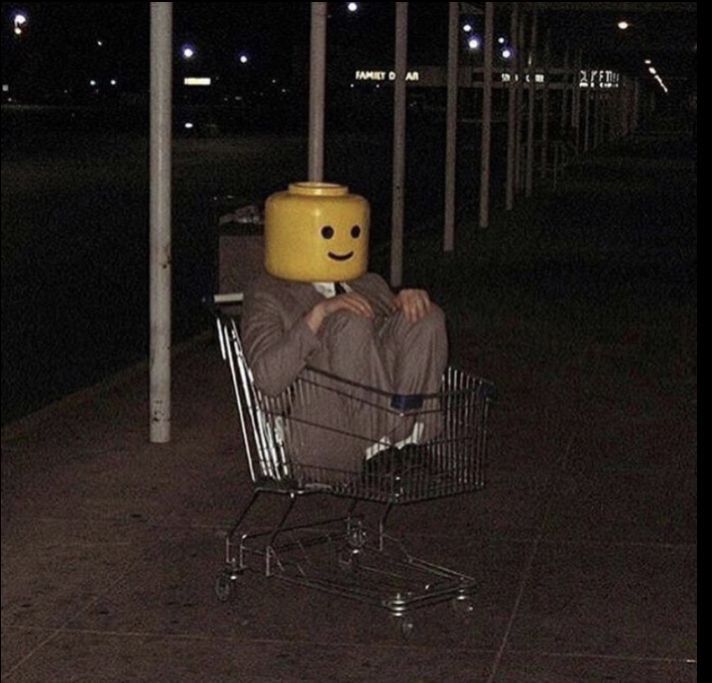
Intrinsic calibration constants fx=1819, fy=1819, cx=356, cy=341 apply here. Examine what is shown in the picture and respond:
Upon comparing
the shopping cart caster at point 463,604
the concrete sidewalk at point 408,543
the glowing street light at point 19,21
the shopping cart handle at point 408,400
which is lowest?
the concrete sidewalk at point 408,543

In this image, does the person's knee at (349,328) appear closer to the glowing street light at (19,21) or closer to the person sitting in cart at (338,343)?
the person sitting in cart at (338,343)

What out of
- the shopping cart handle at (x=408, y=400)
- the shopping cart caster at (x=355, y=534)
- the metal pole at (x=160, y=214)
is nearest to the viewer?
the shopping cart handle at (x=408, y=400)

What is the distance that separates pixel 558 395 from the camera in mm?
11266

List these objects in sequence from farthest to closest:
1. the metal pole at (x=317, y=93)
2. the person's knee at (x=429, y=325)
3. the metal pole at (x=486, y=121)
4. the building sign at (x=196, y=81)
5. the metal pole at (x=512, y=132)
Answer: the building sign at (x=196, y=81)
the metal pole at (x=512, y=132)
the metal pole at (x=486, y=121)
the metal pole at (x=317, y=93)
the person's knee at (x=429, y=325)

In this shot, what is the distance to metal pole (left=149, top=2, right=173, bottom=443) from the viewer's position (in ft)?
30.6

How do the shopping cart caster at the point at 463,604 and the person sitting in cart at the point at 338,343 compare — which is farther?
the shopping cart caster at the point at 463,604

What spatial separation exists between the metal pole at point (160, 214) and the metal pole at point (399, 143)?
8.52 meters

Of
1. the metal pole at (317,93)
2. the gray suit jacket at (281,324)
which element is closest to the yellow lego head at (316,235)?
the gray suit jacket at (281,324)

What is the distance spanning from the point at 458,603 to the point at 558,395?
4919mm

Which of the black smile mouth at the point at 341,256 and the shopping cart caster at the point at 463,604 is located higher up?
the black smile mouth at the point at 341,256

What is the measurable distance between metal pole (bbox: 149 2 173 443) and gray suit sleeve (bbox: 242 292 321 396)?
10.1 feet

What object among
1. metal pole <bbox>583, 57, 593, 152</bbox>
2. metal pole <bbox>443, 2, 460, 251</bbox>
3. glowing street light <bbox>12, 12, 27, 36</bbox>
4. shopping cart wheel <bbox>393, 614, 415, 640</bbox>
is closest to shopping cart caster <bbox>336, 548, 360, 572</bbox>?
shopping cart wheel <bbox>393, 614, 415, 640</bbox>

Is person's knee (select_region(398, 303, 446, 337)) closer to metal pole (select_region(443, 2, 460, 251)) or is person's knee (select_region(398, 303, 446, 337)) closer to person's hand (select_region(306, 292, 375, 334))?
person's hand (select_region(306, 292, 375, 334))

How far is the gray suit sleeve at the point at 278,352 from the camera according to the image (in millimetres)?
6266
